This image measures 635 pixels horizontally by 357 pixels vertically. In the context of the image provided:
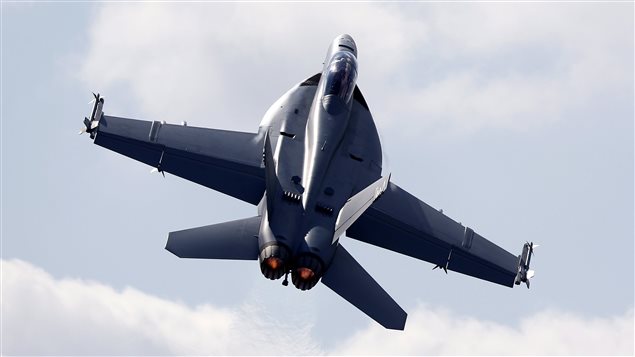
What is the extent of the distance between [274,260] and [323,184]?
4587 millimetres

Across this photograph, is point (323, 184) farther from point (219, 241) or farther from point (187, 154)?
point (187, 154)

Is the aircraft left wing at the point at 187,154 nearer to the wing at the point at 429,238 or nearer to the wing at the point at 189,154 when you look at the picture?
the wing at the point at 189,154

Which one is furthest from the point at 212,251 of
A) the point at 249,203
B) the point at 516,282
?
the point at 516,282

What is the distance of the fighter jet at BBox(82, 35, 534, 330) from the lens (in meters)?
47.5

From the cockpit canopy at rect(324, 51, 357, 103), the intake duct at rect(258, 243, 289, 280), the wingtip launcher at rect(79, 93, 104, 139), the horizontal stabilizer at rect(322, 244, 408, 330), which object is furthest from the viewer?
the cockpit canopy at rect(324, 51, 357, 103)

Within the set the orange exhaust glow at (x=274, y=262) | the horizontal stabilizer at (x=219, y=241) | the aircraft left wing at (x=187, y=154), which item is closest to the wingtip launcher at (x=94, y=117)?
the aircraft left wing at (x=187, y=154)

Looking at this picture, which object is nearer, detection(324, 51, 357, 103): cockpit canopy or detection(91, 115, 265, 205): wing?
detection(91, 115, 265, 205): wing

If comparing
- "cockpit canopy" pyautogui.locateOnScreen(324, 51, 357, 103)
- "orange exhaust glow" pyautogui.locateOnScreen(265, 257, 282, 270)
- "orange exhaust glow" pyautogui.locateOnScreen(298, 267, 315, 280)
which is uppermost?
"cockpit canopy" pyautogui.locateOnScreen(324, 51, 357, 103)

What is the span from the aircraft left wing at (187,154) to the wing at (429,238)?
4.25m

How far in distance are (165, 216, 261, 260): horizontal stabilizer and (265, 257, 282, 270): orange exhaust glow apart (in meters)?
0.85

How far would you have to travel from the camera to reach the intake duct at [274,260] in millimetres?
46375

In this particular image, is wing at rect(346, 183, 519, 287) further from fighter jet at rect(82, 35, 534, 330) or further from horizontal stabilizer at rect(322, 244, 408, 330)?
horizontal stabilizer at rect(322, 244, 408, 330)

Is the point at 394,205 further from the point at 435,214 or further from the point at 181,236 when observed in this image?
the point at 181,236

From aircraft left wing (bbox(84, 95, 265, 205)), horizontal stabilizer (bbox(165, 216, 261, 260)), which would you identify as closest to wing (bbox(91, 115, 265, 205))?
aircraft left wing (bbox(84, 95, 265, 205))
